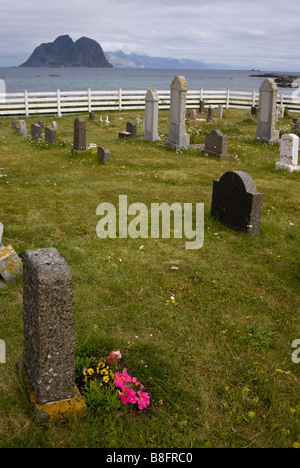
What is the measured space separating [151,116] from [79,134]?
4622 millimetres

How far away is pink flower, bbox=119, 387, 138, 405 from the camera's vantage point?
3789 mm

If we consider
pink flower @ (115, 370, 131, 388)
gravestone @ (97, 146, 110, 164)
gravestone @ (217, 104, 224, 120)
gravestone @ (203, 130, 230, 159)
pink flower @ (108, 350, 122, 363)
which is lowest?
pink flower @ (115, 370, 131, 388)

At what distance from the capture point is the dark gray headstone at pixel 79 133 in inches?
572

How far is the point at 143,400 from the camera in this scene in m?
3.80

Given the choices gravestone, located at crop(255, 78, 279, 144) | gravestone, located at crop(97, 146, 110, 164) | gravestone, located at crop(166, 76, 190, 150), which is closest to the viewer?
gravestone, located at crop(97, 146, 110, 164)

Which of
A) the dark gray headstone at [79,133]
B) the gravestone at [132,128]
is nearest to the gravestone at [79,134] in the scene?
the dark gray headstone at [79,133]

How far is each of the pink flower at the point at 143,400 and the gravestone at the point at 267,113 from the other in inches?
653

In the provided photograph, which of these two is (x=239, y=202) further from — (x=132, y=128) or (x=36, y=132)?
(x=36, y=132)

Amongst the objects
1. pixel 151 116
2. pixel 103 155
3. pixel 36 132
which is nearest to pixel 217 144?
pixel 151 116

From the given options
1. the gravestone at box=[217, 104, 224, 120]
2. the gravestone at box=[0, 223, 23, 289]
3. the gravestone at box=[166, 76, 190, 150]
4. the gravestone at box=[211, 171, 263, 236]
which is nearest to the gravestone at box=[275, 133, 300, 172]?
the gravestone at box=[166, 76, 190, 150]

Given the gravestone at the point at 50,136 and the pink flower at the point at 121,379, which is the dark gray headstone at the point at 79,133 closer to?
the gravestone at the point at 50,136

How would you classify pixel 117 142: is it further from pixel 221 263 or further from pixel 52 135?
pixel 221 263

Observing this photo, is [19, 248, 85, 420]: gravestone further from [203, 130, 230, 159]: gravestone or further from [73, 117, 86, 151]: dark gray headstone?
[203, 130, 230, 159]: gravestone

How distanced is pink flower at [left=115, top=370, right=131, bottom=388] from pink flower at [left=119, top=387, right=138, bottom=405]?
0.20ft
